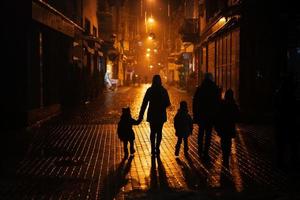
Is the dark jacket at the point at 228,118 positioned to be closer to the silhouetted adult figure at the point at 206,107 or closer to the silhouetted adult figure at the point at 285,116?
the silhouetted adult figure at the point at 206,107

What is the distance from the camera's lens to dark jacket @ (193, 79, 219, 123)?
1098cm

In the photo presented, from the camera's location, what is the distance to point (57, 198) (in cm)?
750

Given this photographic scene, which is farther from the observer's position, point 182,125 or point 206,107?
point 182,125

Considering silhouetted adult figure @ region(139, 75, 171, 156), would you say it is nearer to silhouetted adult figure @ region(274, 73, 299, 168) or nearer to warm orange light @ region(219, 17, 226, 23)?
silhouetted adult figure @ region(274, 73, 299, 168)

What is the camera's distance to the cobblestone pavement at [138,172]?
25.6 ft

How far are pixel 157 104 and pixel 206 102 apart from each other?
113 cm

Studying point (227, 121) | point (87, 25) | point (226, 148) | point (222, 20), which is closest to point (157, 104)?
point (227, 121)

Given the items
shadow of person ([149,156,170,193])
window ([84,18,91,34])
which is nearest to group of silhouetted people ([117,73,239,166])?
shadow of person ([149,156,170,193])

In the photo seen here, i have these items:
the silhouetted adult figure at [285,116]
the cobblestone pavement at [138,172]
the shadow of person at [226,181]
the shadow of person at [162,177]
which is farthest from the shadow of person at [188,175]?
the silhouetted adult figure at [285,116]

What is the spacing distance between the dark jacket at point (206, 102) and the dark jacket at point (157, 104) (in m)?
0.76

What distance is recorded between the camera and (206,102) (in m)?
11.0

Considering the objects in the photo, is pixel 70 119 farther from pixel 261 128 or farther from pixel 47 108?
pixel 261 128

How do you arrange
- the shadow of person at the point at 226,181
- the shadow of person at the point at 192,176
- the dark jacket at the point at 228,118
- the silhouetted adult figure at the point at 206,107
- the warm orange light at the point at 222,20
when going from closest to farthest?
the shadow of person at the point at 226,181
the shadow of person at the point at 192,176
the dark jacket at the point at 228,118
the silhouetted adult figure at the point at 206,107
the warm orange light at the point at 222,20

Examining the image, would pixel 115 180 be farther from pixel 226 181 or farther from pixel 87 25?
pixel 87 25
